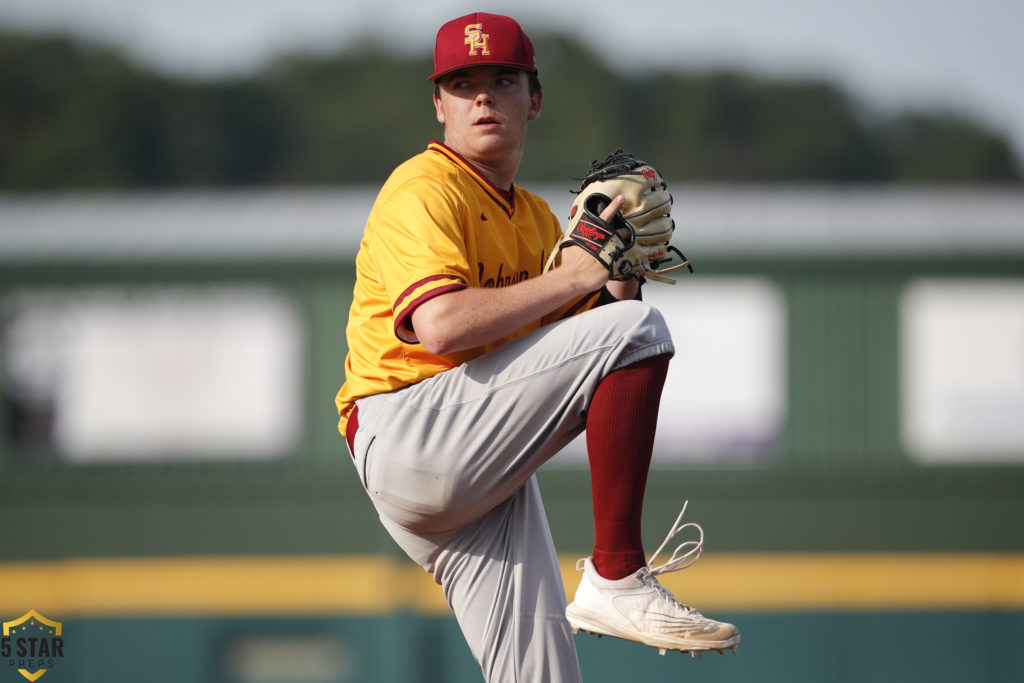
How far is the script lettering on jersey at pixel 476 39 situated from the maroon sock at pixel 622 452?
90cm

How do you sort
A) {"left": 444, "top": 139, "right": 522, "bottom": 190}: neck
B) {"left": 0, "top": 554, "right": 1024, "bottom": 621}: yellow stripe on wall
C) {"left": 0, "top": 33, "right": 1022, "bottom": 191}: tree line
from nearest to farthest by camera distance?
{"left": 444, "top": 139, "right": 522, "bottom": 190}: neck < {"left": 0, "top": 554, "right": 1024, "bottom": 621}: yellow stripe on wall < {"left": 0, "top": 33, "right": 1022, "bottom": 191}: tree line

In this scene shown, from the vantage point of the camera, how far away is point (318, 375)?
428 inches

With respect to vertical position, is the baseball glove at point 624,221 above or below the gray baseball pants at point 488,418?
above

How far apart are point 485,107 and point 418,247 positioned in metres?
0.50

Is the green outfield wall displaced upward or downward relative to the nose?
downward

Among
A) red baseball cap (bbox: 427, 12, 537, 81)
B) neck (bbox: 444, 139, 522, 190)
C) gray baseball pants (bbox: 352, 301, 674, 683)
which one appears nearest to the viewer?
gray baseball pants (bbox: 352, 301, 674, 683)

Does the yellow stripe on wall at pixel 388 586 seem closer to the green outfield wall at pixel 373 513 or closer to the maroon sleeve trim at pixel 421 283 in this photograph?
the green outfield wall at pixel 373 513

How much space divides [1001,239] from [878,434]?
2.14 meters

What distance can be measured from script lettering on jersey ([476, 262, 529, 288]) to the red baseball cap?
0.51m

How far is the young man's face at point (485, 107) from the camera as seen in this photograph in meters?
3.05

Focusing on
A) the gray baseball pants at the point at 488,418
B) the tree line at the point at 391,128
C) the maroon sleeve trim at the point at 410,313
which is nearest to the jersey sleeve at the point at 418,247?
the maroon sleeve trim at the point at 410,313

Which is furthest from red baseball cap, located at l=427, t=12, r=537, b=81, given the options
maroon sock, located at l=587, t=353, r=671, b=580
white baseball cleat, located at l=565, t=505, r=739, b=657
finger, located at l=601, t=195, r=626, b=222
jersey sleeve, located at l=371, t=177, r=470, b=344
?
white baseball cleat, located at l=565, t=505, r=739, b=657

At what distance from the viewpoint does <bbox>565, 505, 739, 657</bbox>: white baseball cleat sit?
279cm

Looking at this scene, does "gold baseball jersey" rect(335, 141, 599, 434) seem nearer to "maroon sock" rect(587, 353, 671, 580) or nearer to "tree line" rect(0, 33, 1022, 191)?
"maroon sock" rect(587, 353, 671, 580)
